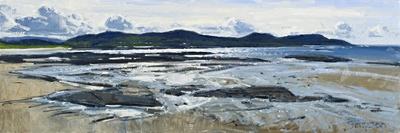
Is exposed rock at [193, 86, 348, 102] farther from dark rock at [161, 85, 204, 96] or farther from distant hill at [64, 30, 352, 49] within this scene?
distant hill at [64, 30, 352, 49]

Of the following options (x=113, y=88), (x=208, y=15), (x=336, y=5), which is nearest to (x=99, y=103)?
(x=113, y=88)

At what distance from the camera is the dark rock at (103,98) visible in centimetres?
273

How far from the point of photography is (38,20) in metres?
2.79

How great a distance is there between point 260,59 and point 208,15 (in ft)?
1.13

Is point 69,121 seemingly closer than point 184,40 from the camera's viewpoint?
Yes

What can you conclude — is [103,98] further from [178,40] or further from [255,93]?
[255,93]

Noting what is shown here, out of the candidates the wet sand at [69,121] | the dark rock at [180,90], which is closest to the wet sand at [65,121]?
the wet sand at [69,121]

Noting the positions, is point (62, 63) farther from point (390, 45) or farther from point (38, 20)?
point (390, 45)

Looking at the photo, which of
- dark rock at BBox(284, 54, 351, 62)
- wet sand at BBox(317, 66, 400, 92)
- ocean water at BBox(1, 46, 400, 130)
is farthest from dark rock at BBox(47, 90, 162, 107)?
wet sand at BBox(317, 66, 400, 92)

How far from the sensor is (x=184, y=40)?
2883 mm

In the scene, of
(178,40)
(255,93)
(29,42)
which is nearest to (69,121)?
(29,42)

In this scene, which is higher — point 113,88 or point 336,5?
point 336,5

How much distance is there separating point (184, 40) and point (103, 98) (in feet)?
1.64

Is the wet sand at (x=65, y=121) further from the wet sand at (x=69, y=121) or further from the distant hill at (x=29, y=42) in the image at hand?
the distant hill at (x=29, y=42)
